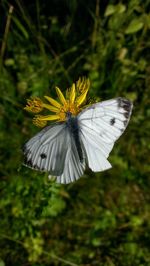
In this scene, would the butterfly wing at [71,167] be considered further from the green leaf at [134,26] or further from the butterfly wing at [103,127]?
the green leaf at [134,26]

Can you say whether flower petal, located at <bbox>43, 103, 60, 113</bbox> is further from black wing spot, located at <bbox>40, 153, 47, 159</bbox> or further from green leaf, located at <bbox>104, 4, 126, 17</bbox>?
green leaf, located at <bbox>104, 4, 126, 17</bbox>

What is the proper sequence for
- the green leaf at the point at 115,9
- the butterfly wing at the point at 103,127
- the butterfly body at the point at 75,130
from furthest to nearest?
1. the green leaf at the point at 115,9
2. the butterfly body at the point at 75,130
3. the butterfly wing at the point at 103,127

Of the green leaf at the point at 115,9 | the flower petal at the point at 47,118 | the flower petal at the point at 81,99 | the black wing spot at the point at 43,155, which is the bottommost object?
the black wing spot at the point at 43,155

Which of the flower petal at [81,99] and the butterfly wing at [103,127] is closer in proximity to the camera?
the butterfly wing at [103,127]

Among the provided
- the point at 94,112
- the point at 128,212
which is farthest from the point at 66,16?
the point at 94,112

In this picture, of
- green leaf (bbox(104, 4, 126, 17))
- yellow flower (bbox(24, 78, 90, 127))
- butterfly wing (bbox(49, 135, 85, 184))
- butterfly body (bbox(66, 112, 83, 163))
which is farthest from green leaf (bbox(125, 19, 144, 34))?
butterfly wing (bbox(49, 135, 85, 184))

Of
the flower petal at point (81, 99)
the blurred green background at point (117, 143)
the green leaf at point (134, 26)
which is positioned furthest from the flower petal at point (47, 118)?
the green leaf at point (134, 26)

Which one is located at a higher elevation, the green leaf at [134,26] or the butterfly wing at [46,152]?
the green leaf at [134,26]

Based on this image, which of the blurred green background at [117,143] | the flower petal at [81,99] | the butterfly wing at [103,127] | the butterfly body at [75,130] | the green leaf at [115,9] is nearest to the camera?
the butterfly wing at [103,127]
